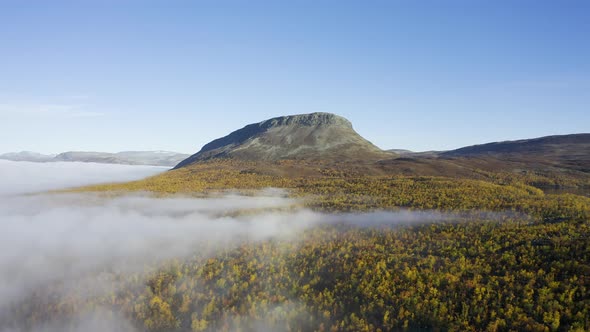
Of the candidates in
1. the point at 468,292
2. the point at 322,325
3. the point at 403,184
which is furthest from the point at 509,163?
the point at 322,325

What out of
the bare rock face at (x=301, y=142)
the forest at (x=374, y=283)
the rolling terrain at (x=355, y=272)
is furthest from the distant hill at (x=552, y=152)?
the forest at (x=374, y=283)

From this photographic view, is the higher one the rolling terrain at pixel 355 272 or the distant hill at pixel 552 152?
the distant hill at pixel 552 152

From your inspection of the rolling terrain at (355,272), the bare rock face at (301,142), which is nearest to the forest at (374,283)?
the rolling terrain at (355,272)

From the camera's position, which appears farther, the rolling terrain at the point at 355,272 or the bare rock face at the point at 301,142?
the bare rock face at the point at 301,142

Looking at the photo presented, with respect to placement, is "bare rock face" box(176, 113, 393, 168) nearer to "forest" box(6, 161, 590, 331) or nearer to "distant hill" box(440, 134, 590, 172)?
"distant hill" box(440, 134, 590, 172)

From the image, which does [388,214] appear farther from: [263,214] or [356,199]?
[263,214]

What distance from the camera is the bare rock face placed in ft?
453

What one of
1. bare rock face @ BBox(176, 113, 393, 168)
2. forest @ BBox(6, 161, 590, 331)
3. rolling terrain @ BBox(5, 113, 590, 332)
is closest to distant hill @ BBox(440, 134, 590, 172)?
bare rock face @ BBox(176, 113, 393, 168)

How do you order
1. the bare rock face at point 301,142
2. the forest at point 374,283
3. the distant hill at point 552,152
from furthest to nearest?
the bare rock face at point 301,142 → the distant hill at point 552,152 → the forest at point 374,283

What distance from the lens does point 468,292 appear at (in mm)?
19797

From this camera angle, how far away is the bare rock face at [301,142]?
453ft

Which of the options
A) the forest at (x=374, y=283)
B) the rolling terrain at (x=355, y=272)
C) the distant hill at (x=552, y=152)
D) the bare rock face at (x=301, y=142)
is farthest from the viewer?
the bare rock face at (x=301, y=142)

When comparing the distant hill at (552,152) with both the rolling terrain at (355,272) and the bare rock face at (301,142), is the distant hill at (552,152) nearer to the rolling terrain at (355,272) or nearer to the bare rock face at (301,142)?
the bare rock face at (301,142)

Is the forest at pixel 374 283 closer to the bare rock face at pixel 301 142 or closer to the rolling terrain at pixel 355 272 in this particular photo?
the rolling terrain at pixel 355 272
